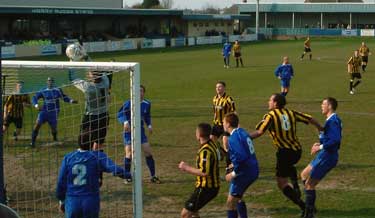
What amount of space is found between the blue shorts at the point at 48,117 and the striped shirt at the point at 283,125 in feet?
22.6

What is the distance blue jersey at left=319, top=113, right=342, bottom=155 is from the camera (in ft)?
31.4

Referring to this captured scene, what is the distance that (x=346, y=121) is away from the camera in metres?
19.0

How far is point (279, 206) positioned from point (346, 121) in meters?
9.41

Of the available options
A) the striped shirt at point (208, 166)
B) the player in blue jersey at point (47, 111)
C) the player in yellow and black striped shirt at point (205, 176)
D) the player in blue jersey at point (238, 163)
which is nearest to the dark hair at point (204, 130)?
the player in yellow and black striped shirt at point (205, 176)

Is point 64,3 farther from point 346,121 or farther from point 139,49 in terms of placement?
point 346,121

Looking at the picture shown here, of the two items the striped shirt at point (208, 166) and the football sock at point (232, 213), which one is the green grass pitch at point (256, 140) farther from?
the striped shirt at point (208, 166)

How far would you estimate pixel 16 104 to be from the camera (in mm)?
15812

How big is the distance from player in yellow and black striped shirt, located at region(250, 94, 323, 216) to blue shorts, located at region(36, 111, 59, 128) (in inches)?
272

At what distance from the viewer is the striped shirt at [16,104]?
15.5 meters

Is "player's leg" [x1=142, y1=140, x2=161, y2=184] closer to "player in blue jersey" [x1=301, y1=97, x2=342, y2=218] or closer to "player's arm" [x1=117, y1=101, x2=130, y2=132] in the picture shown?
"player's arm" [x1=117, y1=101, x2=130, y2=132]

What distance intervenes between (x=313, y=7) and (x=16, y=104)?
86.6 m

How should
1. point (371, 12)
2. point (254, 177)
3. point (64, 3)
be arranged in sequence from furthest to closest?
point (371, 12), point (64, 3), point (254, 177)

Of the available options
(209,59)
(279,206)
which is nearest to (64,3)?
(209,59)

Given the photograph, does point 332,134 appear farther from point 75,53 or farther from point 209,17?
point 209,17
